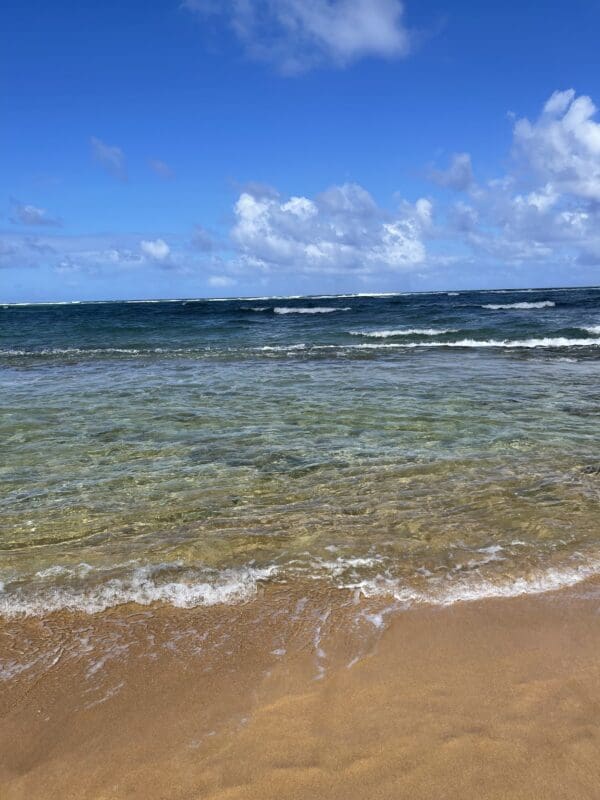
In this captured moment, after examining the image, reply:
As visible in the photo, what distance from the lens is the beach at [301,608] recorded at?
7.98ft

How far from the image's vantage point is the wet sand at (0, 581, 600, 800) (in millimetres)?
2332

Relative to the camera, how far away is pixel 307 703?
109 inches

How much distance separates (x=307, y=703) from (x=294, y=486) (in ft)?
10.6

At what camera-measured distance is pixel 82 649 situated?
3.29m

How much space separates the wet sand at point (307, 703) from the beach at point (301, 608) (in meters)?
0.01

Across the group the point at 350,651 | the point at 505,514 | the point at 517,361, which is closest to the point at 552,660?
the point at 350,651

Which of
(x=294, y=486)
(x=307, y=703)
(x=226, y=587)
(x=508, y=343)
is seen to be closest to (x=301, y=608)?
(x=226, y=587)

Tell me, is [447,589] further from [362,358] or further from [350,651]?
[362,358]

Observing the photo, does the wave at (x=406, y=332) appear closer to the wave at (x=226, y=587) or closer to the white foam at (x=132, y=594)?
the wave at (x=226, y=587)

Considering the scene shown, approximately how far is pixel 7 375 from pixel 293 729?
54.0ft

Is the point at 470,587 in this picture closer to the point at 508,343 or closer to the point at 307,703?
the point at 307,703

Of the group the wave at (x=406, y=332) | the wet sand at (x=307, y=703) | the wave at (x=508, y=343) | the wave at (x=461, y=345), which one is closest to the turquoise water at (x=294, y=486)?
the wet sand at (x=307, y=703)

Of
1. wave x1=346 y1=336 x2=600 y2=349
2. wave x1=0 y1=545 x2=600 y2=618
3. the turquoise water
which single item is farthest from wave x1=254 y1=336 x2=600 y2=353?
wave x1=0 y1=545 x2=600 y2=618

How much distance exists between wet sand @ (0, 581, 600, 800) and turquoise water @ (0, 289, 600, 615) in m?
0.36
